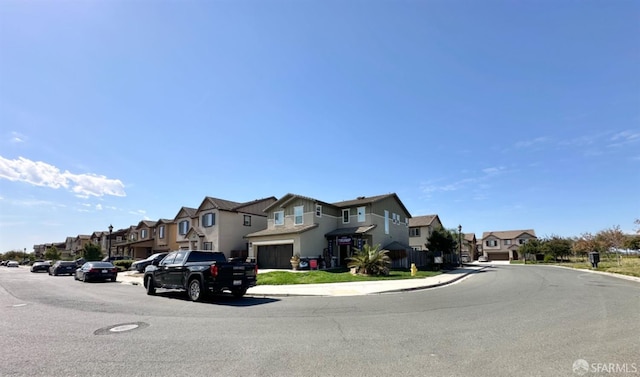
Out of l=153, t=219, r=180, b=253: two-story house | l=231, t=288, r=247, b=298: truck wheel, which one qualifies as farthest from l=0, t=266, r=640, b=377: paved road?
l=153, t=219, r=180, b=253: two-story house

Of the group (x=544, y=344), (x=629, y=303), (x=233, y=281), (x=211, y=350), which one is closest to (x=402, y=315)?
(x=544, y=344)

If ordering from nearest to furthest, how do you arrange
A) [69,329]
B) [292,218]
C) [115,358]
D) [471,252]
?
[115,358] → [69,329] → [292,218] → [471,252]

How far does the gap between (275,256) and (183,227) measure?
56.4 ft

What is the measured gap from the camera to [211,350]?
6.31 metres

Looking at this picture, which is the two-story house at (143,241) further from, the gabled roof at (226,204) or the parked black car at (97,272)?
the parked black car at (97,272)

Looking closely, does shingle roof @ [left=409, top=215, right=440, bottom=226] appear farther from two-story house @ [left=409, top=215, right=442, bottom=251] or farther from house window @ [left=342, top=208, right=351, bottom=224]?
house window @ [left=342, top=208, right=351, bottom=224]

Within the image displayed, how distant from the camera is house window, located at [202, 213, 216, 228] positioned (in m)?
38.1

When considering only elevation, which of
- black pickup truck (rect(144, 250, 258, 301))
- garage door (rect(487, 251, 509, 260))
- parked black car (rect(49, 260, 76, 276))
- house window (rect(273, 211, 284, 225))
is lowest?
garage door (rect(487, 251, 509, 260))

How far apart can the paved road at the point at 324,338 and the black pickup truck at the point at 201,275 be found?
1.13 m

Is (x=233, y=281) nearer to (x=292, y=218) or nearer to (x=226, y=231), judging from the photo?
(x=292, y=218)

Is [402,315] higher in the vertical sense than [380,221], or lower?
lower

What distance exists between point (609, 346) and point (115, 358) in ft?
28.5

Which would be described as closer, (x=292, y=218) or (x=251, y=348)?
(x=251, y=348)

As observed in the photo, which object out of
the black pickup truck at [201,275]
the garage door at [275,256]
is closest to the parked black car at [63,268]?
the garage door at [275,256]
